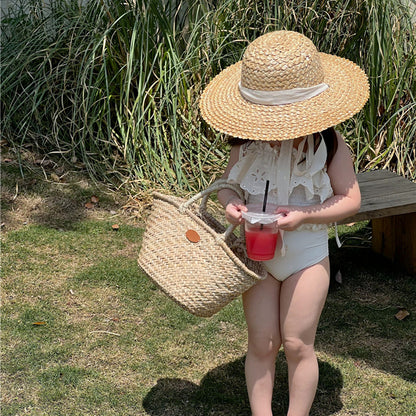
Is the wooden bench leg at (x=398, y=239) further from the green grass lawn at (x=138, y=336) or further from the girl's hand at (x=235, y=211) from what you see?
the girl's hand at (x=235, y=211)

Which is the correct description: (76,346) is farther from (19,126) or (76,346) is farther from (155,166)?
(19,126)

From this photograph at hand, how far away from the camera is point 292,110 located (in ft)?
9.05

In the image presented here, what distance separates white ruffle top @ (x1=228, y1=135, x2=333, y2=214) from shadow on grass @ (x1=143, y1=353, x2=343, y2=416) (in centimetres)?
→ 117

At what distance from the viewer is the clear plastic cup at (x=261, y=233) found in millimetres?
2729

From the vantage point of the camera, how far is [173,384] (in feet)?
12.4

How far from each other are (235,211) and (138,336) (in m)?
1.60

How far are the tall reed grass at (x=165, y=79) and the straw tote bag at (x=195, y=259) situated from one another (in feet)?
8.58

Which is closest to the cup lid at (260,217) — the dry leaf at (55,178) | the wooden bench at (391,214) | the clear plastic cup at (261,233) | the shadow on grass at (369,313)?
the clear plastic cup at (261,233)

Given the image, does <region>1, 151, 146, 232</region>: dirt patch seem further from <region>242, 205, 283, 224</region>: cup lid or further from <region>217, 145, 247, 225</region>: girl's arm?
<region>242, 205, 283, 224</region>: cup lid

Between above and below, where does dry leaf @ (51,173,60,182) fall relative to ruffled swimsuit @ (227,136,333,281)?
below

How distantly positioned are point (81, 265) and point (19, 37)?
2.78 metres

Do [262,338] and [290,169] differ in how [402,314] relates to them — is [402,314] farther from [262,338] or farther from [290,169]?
[290,169]

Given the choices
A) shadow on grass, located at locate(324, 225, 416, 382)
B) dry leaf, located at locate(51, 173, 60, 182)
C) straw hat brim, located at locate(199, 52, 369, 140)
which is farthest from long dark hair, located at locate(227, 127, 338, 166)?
dry leaf, located at locate(51, 173, 60, 182)

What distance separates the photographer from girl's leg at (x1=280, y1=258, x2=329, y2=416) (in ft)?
9.76
